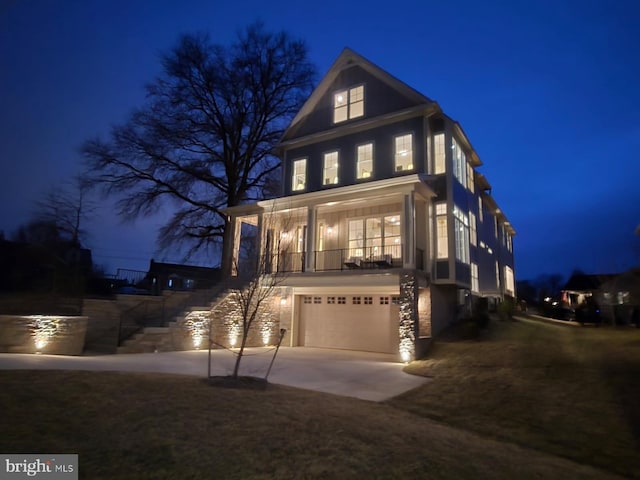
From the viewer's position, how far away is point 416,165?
1484cm

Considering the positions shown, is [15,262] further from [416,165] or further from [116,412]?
[416,165]

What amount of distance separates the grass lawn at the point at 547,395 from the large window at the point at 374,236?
4.90 m

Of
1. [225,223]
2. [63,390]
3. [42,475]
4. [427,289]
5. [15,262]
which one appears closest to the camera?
[42,475]

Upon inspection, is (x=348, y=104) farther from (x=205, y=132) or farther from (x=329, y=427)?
(x=329, y=427)

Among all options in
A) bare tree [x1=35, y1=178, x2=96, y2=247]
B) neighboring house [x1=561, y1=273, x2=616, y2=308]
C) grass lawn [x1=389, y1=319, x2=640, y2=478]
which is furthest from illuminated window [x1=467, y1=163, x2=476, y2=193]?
neighboring house [x1=561, y1=273, x2=616, y2=308]

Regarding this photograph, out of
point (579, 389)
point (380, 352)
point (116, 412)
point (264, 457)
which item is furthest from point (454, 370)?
point (116, 412)

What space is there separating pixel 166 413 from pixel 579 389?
7348 millimetres

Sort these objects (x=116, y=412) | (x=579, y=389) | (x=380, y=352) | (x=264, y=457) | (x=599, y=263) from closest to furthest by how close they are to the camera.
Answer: (x=264, y=457) → (x=116, y=412) → (x=579, y=389) → (x=380, y=352) → (x=599, y=263)

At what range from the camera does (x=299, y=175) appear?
59.7 feet

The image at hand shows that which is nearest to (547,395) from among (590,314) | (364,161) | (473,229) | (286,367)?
(286,367)

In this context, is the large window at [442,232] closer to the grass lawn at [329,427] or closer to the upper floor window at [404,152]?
the upper floor window at [404,152]

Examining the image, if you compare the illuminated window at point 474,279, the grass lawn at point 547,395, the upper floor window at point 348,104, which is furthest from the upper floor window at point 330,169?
the grass lawn at point 547,395

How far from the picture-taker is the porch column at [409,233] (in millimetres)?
12914

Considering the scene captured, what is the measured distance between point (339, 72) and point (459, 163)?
272 inches
